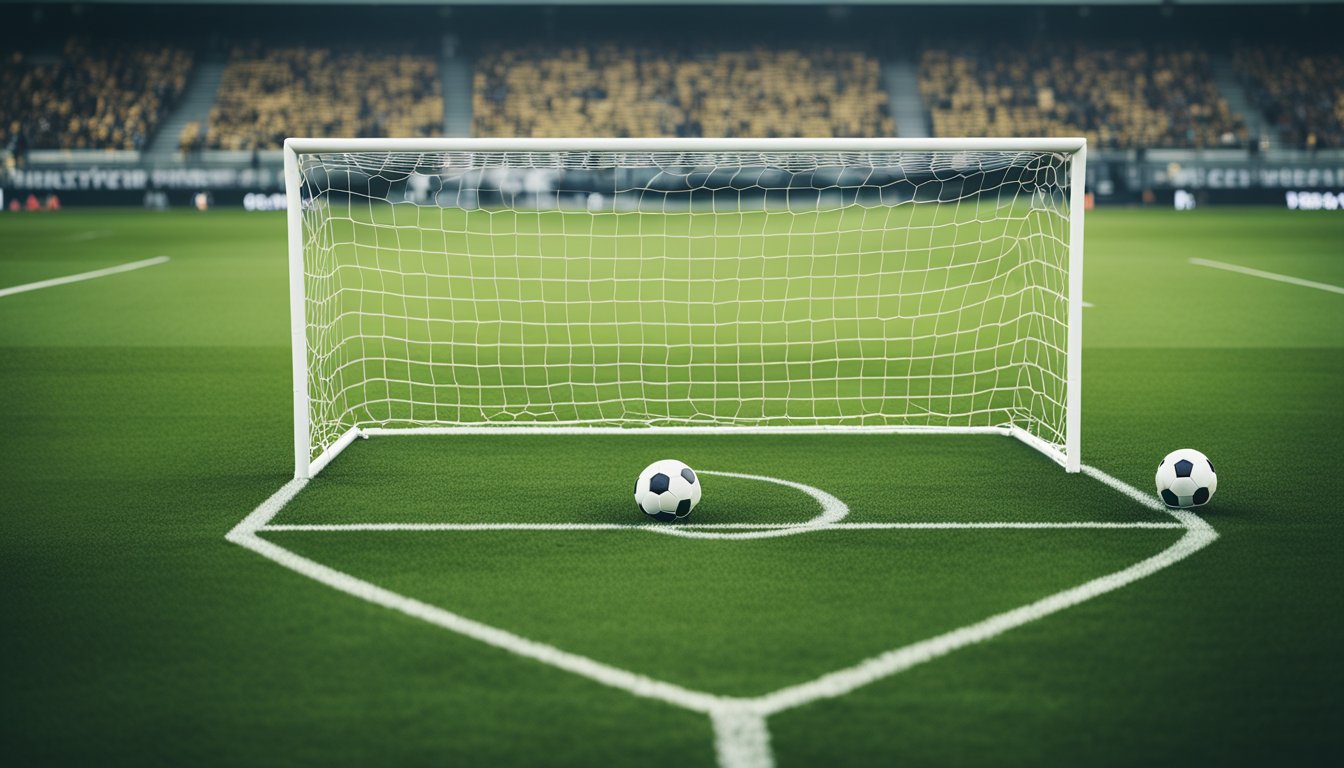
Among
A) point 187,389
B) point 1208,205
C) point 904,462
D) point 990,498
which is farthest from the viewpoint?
point 1208,205

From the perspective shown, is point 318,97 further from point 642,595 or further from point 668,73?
point 642,595

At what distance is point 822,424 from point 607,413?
4.45ft

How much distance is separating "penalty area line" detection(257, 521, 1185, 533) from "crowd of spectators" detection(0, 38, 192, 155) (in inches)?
1447

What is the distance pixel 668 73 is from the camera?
43656mm

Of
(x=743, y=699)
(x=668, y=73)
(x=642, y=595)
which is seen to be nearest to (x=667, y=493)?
(x=642, y=595)

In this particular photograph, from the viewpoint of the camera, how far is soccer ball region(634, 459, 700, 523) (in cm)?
549

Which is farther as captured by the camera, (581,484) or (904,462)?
(904,462)

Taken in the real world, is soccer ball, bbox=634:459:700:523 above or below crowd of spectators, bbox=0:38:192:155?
below

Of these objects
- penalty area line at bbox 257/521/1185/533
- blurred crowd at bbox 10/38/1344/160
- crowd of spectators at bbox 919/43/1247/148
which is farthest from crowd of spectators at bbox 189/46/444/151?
penalty area line at bbox 257/521/1185/533

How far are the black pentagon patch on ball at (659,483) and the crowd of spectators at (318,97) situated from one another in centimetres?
3639

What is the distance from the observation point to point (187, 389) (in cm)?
891

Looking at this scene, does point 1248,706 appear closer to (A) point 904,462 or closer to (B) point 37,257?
(A) point 904,462

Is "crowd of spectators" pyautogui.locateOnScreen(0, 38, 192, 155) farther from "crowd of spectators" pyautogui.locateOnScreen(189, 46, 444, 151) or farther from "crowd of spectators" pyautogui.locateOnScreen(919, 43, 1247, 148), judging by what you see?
"crowd of spectators" pyautogui.locateOnScreen(919, 43, 1247, 148)

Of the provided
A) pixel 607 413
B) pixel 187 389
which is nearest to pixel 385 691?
pixel 607 413
